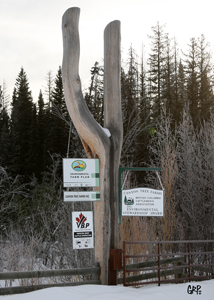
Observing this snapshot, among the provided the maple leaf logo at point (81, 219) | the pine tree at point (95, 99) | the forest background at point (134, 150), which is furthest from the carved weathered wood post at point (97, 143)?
the pine tree at point (95, 99)

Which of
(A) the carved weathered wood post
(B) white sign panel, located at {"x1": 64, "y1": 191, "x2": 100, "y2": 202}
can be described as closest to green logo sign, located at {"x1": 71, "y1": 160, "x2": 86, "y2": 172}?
(A) the carved weathered wood post

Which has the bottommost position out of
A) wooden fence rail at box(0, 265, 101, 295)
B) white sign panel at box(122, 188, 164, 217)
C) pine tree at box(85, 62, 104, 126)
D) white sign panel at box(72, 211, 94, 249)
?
wooden fence rail at box(0, 265, 101, 295)

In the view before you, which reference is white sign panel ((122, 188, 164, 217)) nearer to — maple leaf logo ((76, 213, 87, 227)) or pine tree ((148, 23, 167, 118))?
maple leaf logo ((76, 213, 87, 227))

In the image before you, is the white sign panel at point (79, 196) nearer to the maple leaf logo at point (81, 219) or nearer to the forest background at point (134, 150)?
the maple leaf logo at point (81, 219)

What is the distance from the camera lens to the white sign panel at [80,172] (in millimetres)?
6789

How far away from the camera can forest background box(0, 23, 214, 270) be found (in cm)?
1451

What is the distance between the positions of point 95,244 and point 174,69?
3375 centimetres

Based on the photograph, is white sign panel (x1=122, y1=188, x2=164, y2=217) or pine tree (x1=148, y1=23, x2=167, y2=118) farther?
pine tree (x1=148, y1=23, x2=167, y2=118)

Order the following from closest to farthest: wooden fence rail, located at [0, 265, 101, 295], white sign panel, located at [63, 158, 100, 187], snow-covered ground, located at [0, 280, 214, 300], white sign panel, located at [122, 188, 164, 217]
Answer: snow-covered ground, located at [0, 280, 214, 300] < wooden fence rail, located at [0, 265, 101, 295] < white sign panel, located at [63, 158, 100, 187] < white sign panel, located at [122, 188, 164, 217]

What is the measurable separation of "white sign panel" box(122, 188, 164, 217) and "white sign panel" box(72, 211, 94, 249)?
722 millimetres

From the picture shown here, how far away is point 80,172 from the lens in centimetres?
688

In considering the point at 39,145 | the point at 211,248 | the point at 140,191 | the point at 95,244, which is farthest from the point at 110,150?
the point at 39,145

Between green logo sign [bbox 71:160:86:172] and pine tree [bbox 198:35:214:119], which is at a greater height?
pine tree [bbox 198:35:214:119]

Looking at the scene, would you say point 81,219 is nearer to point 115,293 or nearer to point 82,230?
point 82,230
